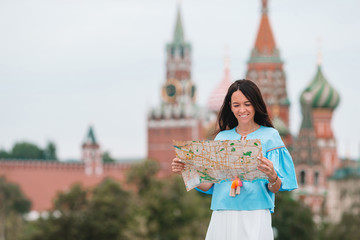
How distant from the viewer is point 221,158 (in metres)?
5.97

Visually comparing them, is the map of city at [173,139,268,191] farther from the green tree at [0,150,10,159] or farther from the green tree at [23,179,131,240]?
the green tree at [0,150,10,159]

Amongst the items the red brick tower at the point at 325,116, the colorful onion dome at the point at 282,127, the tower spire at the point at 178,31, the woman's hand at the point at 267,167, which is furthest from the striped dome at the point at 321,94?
the woman's hand at the point at 267,167

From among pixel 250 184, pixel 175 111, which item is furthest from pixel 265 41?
pixel 250 184

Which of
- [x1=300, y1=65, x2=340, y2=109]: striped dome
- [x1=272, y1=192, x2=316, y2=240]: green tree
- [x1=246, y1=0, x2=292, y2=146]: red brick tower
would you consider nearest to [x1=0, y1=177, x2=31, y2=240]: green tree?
[x1=246, y1=0, x2=292, y2=146]: red brick tower

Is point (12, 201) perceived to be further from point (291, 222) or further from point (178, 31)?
point (291, 222)

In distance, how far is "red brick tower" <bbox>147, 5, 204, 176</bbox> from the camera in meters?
81.9

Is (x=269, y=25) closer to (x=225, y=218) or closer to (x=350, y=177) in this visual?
(x=350, y=177)

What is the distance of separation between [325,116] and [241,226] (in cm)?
7256

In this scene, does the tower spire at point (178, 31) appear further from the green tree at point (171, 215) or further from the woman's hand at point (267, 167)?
the woman's hand at point (267, 167)

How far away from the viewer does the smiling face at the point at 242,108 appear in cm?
624

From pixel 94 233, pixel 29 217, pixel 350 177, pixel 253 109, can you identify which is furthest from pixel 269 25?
pixel 253 109

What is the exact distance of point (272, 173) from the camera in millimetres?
5895

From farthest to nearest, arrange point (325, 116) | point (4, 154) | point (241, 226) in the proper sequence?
1. point (4, 154)
2. point (325, 116)
3. point (241, 226)

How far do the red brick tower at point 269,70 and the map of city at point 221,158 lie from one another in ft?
231
